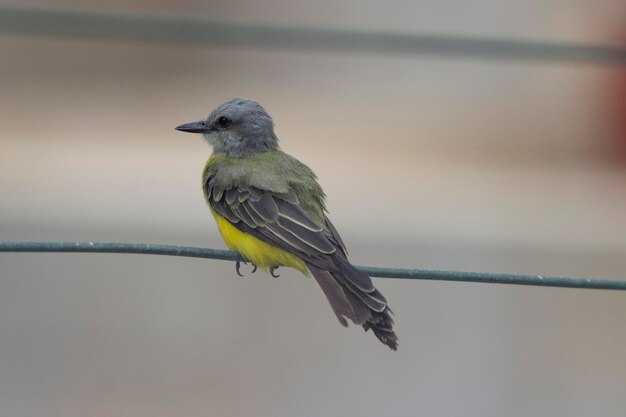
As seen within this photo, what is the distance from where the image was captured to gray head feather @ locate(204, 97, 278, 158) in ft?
20.7

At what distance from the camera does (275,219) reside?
529 cm

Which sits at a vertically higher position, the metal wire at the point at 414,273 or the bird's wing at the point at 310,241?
the bird's wing at the point at 310,241

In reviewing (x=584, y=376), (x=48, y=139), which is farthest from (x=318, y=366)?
(x=48, y=139)

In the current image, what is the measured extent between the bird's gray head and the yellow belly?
77cm

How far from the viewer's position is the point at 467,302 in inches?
387

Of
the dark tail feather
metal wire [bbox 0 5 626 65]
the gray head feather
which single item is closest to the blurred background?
metal wire [bbox 0 5 626 65]

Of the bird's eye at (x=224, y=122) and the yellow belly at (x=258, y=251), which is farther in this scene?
the bird's eye at (x=224, y=122)

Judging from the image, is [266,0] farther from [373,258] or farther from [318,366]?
[318,366]

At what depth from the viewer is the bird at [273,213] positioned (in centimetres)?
469

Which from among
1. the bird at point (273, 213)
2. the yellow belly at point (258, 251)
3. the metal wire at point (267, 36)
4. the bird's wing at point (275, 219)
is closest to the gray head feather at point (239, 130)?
the bird at point (273, 213)

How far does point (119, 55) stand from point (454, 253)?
11.0 feet

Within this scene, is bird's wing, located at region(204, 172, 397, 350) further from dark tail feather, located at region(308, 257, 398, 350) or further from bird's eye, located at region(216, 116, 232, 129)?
bird's eye, located at region(216, 116, 232, 129)

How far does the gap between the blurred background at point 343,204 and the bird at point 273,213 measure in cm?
312

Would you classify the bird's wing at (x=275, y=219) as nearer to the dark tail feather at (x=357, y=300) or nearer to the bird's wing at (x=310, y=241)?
the bird's wing at (x=310, y=241)
